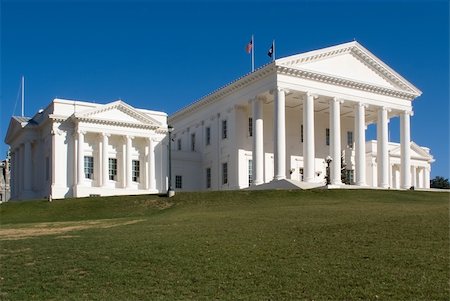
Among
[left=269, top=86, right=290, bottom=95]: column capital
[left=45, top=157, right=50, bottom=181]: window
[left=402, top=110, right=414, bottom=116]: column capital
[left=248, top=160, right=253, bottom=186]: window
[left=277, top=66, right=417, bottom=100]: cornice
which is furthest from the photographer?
[left=402, top=110, right=414, bottom=116]: column capital

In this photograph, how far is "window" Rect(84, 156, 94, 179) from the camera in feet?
183

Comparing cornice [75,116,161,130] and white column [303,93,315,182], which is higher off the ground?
cornice [75,116,161,130]

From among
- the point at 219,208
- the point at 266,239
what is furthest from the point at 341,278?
the point at 219,208

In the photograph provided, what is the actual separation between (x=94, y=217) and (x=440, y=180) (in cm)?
9712

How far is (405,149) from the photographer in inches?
2295

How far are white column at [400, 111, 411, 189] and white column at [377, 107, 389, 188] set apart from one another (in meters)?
1.90

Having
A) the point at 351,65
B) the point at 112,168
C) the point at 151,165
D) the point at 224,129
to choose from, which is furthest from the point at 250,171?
the point at 351,65

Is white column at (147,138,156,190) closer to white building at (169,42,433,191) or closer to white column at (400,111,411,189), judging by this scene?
white building at (169,42,433,191)

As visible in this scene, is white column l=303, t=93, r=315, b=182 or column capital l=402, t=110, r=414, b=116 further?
column capital l=402, t=110, r=414, b=116

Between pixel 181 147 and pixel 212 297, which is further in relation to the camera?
pixel 181 147

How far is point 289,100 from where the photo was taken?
57.4 metres

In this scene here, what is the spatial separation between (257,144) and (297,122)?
31.6 ft

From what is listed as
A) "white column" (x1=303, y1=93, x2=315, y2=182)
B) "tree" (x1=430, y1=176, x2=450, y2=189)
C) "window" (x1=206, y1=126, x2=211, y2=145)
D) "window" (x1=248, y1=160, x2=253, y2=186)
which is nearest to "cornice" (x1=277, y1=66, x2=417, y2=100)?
"white column" (x1=303, y1=93, x2=315, y2=182)

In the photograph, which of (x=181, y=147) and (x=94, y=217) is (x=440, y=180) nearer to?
(x=181, y=147)
